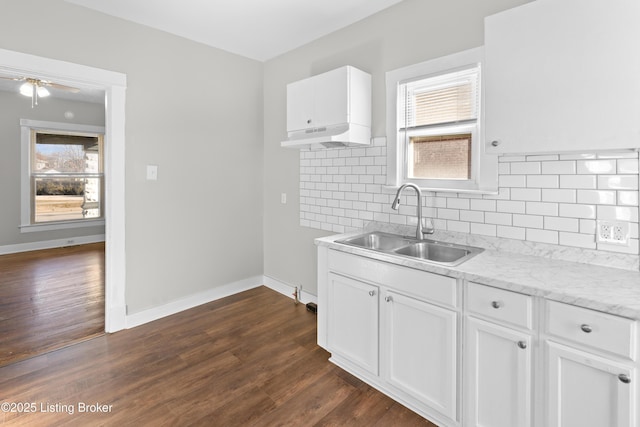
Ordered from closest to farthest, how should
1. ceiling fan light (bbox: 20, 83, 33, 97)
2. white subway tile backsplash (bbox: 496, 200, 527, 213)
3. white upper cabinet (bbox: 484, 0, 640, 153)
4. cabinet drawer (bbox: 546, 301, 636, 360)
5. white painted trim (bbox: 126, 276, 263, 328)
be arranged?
cabinet drawer (bbox: 546, 301, 636, 360), white upper cabinet (bbox: 484, 0, 640, 153), white subway tile backsplash (bbox: 496, 200, 527, 213), white painted trim (bbox: 126, 276, 263, 328), ceiling fan light (bbox: 20, 83, 33, 97)

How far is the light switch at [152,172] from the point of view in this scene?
10.1ft

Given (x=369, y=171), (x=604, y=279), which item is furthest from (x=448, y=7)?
(x=604, y=279)

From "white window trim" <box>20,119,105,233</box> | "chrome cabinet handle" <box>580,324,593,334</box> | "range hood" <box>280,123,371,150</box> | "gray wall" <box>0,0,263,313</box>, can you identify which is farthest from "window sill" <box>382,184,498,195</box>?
"white window trim" <box>20,119,105,233</box>

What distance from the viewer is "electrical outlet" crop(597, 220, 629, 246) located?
1.69 metres

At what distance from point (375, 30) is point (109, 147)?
241 cm

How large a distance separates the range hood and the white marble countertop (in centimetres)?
96

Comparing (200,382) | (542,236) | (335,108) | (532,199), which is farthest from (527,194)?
(200,382)

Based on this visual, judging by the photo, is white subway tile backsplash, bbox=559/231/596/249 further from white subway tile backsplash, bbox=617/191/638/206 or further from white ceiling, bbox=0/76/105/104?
white ceiling, bbox=0/76/105/104

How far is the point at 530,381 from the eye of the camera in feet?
4.76

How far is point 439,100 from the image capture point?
2420mm

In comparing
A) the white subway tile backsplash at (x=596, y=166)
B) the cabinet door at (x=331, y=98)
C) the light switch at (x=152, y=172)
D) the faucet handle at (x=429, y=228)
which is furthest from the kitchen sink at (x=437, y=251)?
the light switch at (x=152, y=172)

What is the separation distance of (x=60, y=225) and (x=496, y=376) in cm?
745

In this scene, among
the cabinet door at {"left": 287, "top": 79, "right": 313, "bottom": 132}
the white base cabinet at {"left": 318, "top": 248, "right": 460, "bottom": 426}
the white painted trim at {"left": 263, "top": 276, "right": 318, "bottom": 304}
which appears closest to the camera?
the white base cabinet at {"left": 318, "top": 248, "right": 460, "bottom": 426}

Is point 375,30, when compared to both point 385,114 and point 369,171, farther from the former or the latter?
point 369,171
